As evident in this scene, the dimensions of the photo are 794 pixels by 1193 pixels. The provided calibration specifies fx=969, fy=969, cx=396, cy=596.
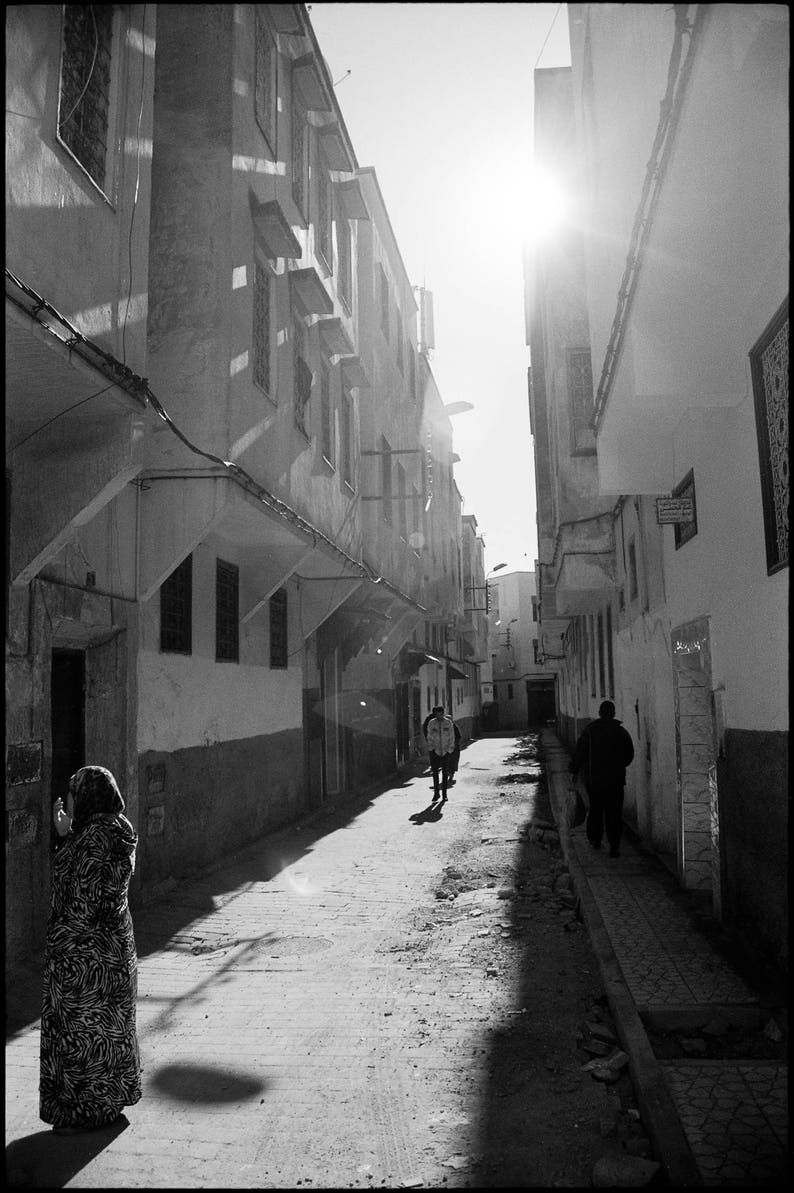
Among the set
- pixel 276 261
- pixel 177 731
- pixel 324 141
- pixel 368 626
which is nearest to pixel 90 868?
pixel 177 731

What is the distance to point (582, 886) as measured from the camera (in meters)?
9.23

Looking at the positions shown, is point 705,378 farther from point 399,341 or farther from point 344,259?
point 399,341

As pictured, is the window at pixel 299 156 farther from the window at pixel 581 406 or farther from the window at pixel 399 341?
the window at pixel 399 341

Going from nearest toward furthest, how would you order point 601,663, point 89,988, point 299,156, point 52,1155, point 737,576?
point 52,1155 → point 89,988 → point 737,576 → point 299,156 → point 601,663

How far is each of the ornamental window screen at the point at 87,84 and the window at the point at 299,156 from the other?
544 centimetres

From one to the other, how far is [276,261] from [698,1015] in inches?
368

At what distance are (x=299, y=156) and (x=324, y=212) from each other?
160 cm

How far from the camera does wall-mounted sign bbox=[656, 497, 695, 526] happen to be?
8.18 meters

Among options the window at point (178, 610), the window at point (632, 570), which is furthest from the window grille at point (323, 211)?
the window at point (632, 570)

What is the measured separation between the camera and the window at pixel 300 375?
1249 centimetres

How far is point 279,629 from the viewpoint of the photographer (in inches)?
581

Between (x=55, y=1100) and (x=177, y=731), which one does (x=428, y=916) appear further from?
(x=55, y=1100)

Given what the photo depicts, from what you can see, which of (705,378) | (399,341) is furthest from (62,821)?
(399,341)

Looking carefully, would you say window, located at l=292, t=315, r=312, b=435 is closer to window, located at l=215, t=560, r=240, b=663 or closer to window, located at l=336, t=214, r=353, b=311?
window, located at l=215, t=560, r=240, b=663
